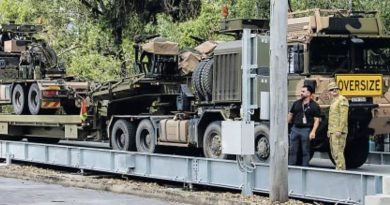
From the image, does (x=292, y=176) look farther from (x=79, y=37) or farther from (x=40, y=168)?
(x=79, y=37)

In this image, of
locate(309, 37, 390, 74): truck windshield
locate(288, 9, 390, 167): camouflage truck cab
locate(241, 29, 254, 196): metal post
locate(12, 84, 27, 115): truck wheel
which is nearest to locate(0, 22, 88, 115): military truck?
locate(12, 84, 27, 115): truck wheel

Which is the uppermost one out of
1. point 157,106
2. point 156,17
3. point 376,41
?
point 156,17

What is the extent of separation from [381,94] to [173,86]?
5669 mm

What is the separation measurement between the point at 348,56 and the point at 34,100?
9.34 metres

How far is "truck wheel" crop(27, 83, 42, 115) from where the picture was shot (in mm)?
20375

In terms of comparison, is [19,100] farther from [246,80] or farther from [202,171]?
[246,80]

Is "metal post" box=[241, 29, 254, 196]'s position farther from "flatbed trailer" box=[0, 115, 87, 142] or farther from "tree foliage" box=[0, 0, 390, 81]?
"tree foliage" box=[0, 0, 390, 81]

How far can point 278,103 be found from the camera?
1135cm

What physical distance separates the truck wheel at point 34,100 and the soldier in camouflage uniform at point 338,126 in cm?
932

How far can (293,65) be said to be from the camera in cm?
1445

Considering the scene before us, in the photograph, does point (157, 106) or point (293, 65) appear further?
point (157, 106)

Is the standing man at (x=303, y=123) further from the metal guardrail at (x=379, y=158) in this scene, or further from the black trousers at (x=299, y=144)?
the metal guardrail at (x=379, y=158)

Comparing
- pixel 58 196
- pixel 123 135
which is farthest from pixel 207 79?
pixel 58 196

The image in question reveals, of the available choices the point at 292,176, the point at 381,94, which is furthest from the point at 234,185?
the point at 381,94
